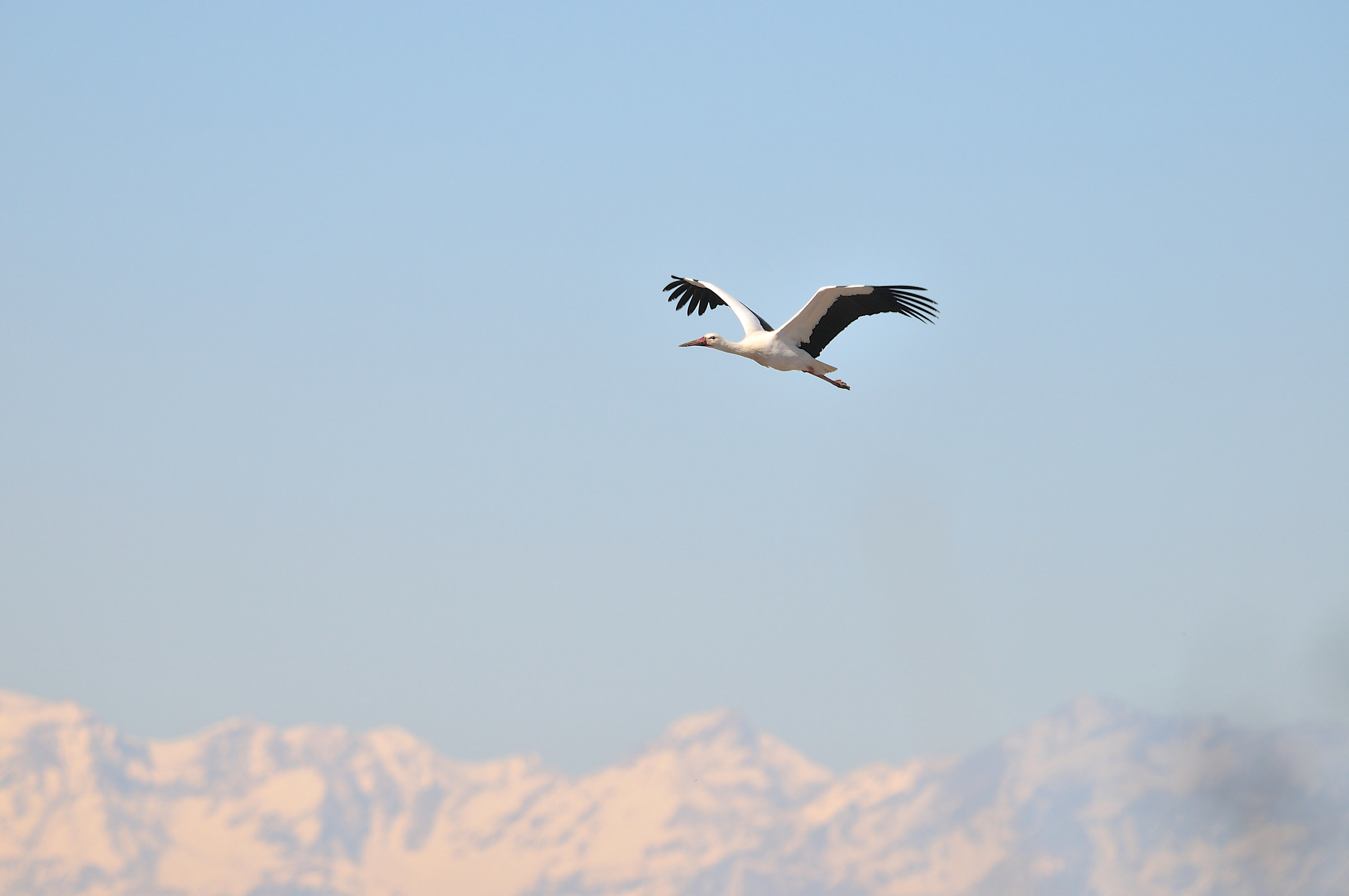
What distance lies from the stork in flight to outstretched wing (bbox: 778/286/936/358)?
0.02 metres

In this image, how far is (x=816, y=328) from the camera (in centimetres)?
5362

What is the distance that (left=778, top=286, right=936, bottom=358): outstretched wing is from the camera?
51.2m

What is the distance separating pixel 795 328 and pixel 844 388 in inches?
98.6

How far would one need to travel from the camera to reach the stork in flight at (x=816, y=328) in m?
51.5

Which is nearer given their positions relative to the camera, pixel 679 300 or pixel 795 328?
pixel 795 328

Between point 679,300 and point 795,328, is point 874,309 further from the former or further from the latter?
point 679,300

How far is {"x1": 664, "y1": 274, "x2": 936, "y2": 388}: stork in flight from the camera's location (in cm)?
5153

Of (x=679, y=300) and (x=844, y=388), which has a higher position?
(x=679, y=300)

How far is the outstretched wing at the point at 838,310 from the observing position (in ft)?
168

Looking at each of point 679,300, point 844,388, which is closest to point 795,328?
point 844,388

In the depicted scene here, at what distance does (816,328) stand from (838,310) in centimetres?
110

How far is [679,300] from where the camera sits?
59.2m

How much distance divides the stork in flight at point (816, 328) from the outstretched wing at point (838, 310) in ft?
0.06

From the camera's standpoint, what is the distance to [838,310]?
52906 mm
